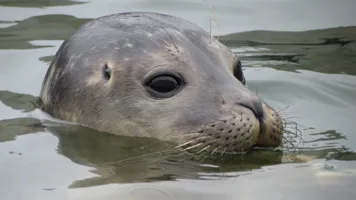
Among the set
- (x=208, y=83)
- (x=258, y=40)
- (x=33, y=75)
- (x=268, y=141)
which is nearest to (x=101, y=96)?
(x=208, y=83)

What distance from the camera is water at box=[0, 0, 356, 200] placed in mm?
4609

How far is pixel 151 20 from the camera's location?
5910 mm

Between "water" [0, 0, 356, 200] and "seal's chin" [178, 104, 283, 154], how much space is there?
78 millimetres

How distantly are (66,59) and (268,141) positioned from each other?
61.3 inches

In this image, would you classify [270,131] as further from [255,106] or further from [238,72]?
[238,72]

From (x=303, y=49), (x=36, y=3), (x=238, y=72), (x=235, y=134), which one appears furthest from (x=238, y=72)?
(x=36, y=3)

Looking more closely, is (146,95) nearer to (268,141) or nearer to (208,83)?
(208,83)

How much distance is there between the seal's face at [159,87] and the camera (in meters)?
5.15

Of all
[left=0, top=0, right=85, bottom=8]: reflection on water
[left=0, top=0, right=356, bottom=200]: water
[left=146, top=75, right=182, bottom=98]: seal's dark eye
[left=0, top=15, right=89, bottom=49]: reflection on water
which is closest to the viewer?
[left=0, top=0, right=356, bottom=200]: water

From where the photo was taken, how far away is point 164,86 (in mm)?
5461

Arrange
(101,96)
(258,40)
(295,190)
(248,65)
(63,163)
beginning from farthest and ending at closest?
(258,40) → (248,65) → (101,96) → (63,163) → (295,190)

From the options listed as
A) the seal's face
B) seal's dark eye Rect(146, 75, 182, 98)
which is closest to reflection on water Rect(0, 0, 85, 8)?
the seal's face

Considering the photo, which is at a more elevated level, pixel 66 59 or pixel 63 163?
pixel 66 59

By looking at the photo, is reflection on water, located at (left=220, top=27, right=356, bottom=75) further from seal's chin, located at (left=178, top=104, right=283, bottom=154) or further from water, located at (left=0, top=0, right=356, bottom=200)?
seal's chin, located at (left=178, top=104, right=283, bottom=154)
